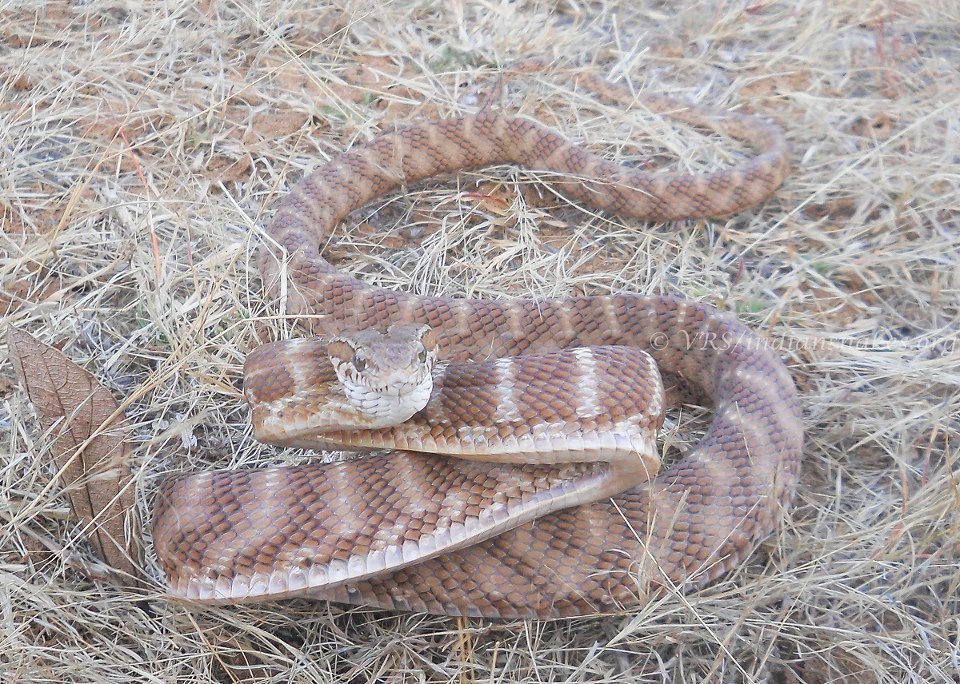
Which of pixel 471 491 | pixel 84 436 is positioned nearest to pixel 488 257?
pixel 471 491

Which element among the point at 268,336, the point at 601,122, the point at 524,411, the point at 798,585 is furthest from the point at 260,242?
the point at 798,585

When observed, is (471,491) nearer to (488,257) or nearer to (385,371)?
(385,371)

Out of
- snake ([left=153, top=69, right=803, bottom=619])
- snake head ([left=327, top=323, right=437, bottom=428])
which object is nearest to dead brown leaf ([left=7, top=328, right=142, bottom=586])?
snake ([left=153, top=69, right=803, bottom=619])

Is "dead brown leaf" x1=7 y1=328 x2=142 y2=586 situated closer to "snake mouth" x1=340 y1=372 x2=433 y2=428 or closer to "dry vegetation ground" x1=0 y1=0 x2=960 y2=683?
"dry vegetation ground" x1=0 y1=0 x2=960 y2=683

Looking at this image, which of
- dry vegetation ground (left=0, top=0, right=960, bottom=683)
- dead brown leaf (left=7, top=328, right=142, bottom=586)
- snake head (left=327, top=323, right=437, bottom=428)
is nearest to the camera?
snake head (left=327, top=323, right=437, bottom=428)

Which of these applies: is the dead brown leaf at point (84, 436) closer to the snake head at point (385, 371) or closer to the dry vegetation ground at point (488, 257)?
the dry vegetation ground at point (488, 257)

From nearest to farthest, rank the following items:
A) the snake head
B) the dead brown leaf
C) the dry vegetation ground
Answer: the snake head
the dry vegetation ground
the dead brown leaf

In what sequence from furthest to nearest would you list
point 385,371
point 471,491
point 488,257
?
point 488,257 → point 471,491 → point 385,371
